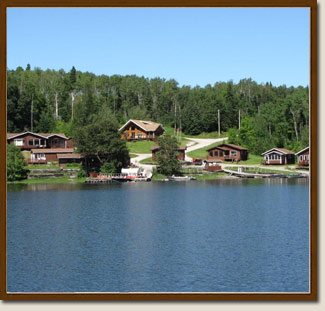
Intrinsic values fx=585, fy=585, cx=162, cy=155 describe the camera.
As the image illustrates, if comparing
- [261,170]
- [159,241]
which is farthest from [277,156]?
[159,241]

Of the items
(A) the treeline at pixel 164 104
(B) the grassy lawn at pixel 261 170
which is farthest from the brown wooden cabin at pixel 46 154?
(B) the grassy lawn at pixel 261 170

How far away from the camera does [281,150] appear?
56750 mm

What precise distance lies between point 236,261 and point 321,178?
9108 mm

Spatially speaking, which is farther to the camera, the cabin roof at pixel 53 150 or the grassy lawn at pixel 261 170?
the cabin roof at pixel 53 150

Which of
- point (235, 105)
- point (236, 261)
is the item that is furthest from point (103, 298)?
point (235, 105)

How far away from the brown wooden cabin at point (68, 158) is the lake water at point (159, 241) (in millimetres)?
14148

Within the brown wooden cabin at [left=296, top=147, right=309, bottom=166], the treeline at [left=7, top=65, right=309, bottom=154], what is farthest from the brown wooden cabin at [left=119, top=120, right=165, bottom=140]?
the brown wooden cabin at [left=296, top=147, right=309, bottom=166]

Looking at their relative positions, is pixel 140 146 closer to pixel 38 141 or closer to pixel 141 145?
pixel 141 145

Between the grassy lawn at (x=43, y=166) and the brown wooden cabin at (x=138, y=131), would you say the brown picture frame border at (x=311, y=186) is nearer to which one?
the grassy lawn at (x=43, y=166)

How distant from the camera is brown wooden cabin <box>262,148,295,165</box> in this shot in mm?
56562

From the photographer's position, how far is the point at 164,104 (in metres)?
85.5

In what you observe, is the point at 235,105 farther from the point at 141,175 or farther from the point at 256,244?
the point at 256,244

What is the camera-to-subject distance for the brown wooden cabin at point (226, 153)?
194ft

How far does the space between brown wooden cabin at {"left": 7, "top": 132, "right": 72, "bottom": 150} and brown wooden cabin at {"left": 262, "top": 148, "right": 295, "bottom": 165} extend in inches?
792
